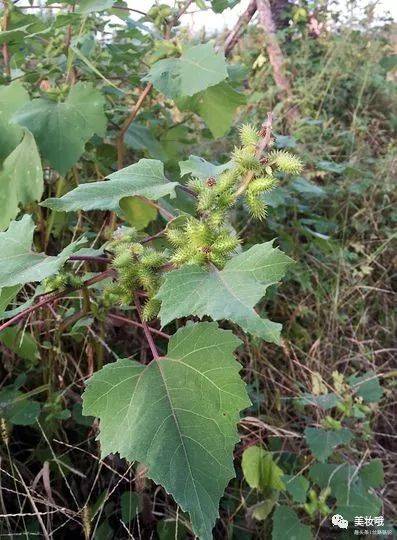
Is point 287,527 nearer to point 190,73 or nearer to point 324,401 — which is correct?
point 324,401

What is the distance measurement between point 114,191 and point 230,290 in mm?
322

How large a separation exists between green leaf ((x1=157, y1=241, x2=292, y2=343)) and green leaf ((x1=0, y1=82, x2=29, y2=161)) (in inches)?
35.6

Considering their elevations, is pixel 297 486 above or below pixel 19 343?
below

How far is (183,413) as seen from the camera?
2.48ft

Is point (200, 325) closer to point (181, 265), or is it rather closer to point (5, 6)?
point (181, 265)

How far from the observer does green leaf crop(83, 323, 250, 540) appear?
2.32 feet

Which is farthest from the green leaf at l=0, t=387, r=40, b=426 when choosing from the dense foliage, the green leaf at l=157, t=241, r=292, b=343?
the green leaf at l=157, t=241, r=292, b=343

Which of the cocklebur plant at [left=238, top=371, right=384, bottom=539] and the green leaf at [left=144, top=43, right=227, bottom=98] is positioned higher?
the green leaf at [left=144, top=43, right=227, bottom=98]

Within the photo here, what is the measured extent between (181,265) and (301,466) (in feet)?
3.06

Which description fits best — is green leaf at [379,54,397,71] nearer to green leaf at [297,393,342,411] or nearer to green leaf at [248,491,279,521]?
green leaf at [297,393,342,411]

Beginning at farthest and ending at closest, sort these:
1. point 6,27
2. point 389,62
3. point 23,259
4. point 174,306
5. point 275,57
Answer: point 389,62, point 275,57, point 6,27, point 23,259, point 174,306

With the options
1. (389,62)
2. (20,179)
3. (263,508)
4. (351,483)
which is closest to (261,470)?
(263,508)

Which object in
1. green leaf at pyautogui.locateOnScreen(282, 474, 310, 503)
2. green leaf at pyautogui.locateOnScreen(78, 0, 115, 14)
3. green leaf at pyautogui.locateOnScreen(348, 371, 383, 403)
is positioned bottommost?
green leaf at pyautogui.locateOnScreen(282, 474, 310, 503)

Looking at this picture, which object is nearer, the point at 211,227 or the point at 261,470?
the point at 211,227
